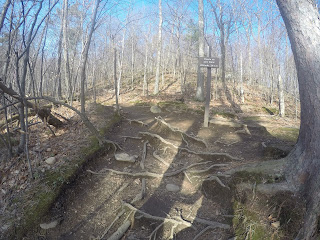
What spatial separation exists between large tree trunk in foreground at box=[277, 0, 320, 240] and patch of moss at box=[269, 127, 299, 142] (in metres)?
3.49

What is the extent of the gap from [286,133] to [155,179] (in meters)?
5.00

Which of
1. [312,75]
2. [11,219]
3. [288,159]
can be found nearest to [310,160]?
[288,159]

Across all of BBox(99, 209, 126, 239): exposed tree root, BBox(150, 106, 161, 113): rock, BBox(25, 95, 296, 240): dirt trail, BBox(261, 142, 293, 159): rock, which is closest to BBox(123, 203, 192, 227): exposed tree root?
BBox(25, 95, 296, 240): dirt trail

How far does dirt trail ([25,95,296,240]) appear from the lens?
3.69 meters

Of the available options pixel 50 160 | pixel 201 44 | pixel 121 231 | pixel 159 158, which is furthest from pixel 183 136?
pixel 201 44

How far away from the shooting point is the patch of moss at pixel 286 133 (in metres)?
6.43

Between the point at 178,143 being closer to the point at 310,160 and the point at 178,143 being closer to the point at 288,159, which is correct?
the point at 288,159

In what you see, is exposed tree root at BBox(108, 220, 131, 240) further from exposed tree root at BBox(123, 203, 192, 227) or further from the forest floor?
exposed tree root at BBox(123, 203, 192, 227)

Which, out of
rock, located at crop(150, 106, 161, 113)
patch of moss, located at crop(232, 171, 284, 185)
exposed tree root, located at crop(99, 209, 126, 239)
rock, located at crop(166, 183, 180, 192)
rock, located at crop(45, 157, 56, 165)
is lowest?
exposed tree root, located at crop(99, 209, 126, 239)

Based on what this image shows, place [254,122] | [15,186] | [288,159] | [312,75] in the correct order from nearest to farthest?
[312,75]
[288,159]
[15,186]
[254,122]

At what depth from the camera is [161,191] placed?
15.6ft

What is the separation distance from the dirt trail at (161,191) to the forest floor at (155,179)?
0.05 ft

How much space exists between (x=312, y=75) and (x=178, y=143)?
447cm

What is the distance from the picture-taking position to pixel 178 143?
6914mm
